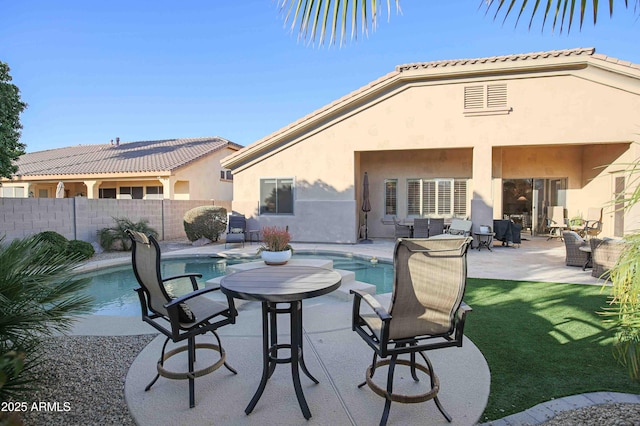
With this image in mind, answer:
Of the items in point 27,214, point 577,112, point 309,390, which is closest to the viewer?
point 309,390

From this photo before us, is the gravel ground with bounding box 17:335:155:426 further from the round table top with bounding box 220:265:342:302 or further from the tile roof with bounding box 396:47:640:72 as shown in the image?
the tile roof with bounding box 396:47:640:72

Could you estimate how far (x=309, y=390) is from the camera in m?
3.31

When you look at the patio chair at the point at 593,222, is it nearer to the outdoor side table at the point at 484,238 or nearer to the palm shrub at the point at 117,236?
the outdoor side table at the point at 484,238

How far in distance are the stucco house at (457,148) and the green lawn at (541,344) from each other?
714 centimetres

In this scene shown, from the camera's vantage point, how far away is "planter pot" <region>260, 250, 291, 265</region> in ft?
21.5

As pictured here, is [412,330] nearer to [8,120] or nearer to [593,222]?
[8,120]

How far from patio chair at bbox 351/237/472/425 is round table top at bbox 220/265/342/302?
611mm

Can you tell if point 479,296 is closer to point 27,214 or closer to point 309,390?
point 309,390

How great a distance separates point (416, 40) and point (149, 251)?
6964mm

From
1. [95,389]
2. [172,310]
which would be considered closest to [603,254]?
[172,310]

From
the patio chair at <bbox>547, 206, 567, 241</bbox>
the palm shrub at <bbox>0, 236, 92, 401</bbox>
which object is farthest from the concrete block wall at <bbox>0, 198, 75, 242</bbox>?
the patio chair at <bbox>547, 206, 567, 241</bbox>

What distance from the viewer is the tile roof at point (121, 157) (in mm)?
21312

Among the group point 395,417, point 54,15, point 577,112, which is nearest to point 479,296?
point 395,417

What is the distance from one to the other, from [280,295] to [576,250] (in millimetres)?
9135
